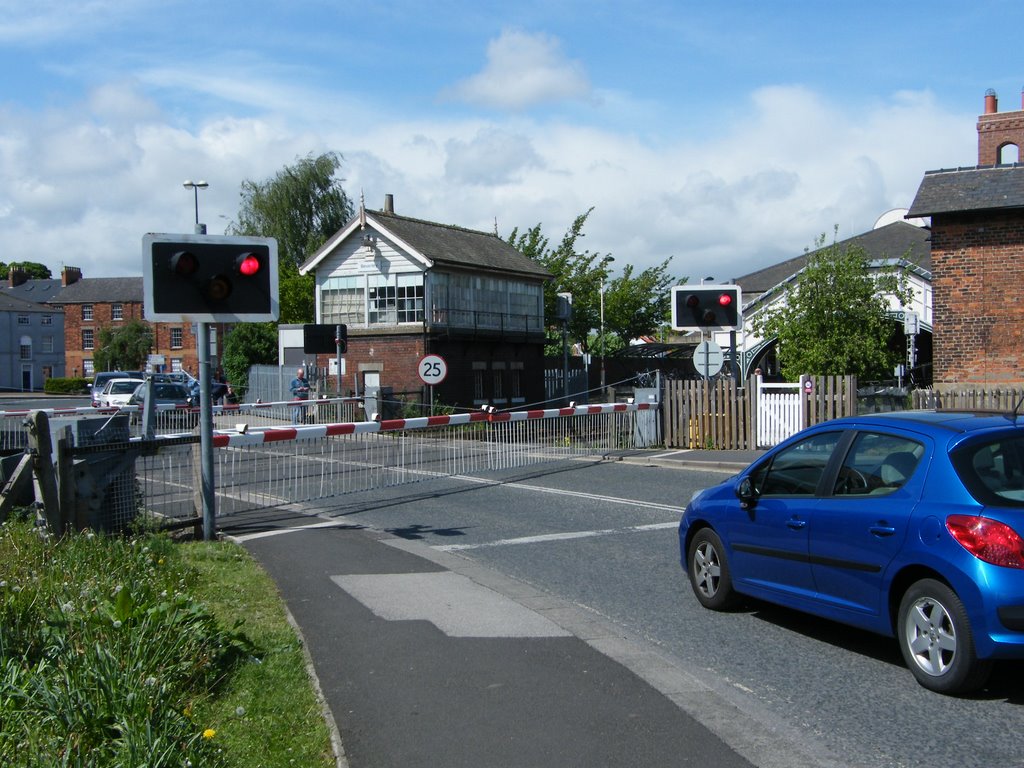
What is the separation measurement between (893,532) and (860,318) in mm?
23570

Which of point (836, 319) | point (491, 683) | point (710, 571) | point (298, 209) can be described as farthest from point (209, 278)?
point (298, 209)

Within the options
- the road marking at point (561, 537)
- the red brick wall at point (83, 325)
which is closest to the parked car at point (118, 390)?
the road marking at point (561, 537)

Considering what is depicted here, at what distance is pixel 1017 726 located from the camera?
17.0ft

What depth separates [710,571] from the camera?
7832mm

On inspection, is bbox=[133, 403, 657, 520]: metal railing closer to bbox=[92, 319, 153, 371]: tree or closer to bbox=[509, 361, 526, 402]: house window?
bbox=[509, 361, 526, 402]: house window

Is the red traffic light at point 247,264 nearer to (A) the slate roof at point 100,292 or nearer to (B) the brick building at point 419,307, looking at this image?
(B) the brick building at point 419,307

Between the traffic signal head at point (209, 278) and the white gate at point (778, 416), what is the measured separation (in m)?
13.8

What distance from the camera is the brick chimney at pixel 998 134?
1250 inches

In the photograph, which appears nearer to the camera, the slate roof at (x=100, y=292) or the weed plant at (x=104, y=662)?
the weed plant at (x=104, y=662)

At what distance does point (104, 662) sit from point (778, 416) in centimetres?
1847

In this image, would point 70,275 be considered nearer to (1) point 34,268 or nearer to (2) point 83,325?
(2) point 83,325

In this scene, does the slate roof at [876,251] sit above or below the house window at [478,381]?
above

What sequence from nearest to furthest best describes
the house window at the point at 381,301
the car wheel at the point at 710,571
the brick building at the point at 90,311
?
the car wheel at the point at 710,571
the house window at the point at 381,301
the brick building at the point at 90,311

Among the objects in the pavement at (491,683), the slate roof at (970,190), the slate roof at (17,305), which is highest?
the slate roof at (17,305)
